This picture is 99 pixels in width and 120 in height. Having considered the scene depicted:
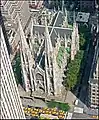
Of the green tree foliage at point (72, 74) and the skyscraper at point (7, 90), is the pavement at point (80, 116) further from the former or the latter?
the skyscraper at point (7, 90)

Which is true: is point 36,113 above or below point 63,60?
below

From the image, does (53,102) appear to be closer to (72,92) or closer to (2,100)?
(72,92)

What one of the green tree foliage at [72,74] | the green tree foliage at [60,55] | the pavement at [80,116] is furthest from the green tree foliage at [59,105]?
the green tree foliage at [60,55]

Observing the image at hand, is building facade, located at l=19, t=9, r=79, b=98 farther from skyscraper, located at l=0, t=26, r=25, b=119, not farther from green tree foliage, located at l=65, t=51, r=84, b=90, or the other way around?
skyscraper, located at l=0, t=26, r=25, b=119

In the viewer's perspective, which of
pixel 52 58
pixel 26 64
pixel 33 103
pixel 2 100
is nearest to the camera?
pixel 2 100

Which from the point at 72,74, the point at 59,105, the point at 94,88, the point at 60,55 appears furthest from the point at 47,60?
the point at 72,74

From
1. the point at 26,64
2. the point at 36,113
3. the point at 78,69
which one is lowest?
the point at 36,113

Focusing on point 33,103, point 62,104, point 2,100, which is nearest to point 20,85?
point 33,103

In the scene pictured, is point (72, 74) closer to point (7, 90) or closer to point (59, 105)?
point (59, 105)

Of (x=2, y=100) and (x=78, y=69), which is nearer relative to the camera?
(x=2, y=100)
